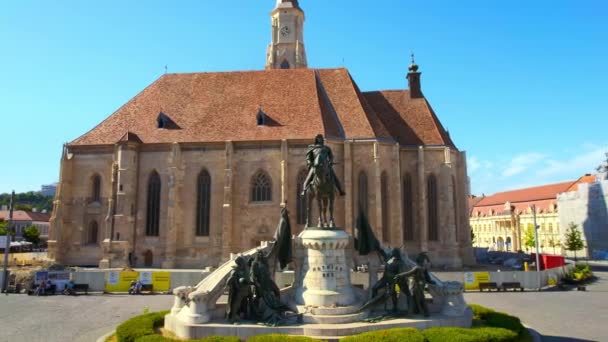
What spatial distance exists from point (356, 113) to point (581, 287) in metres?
19.2

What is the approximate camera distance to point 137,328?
37.7ft

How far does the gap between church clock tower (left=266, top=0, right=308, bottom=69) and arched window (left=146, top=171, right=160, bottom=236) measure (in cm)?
2471

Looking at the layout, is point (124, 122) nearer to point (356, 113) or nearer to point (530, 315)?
point (356, 113)

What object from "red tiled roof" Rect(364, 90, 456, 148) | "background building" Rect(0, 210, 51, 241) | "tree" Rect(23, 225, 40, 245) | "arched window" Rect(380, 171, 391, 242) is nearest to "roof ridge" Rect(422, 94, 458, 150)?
"red tiled roof" Rect(364, 90, 456, 148)

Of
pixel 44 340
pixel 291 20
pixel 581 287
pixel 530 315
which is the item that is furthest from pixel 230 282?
pixel 291 20

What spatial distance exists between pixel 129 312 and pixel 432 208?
24985 millimetres

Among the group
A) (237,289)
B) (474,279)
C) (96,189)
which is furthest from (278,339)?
(96,189)

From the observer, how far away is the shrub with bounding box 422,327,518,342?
393 inches

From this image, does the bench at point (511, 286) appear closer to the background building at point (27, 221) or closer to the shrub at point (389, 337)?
the shrub at point (389, 337)

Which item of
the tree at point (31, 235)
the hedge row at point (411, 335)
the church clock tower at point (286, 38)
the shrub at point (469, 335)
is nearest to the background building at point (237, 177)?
the church clock tower at point (286, 38)

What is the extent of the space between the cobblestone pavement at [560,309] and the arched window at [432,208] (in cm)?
1084

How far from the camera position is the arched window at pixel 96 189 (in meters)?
34.2

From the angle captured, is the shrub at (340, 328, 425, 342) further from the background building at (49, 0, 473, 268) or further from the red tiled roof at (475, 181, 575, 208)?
the red tiled roof at (475, 181, 575, 208)

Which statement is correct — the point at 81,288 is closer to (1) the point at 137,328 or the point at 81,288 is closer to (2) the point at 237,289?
(1) the point at 137,328
